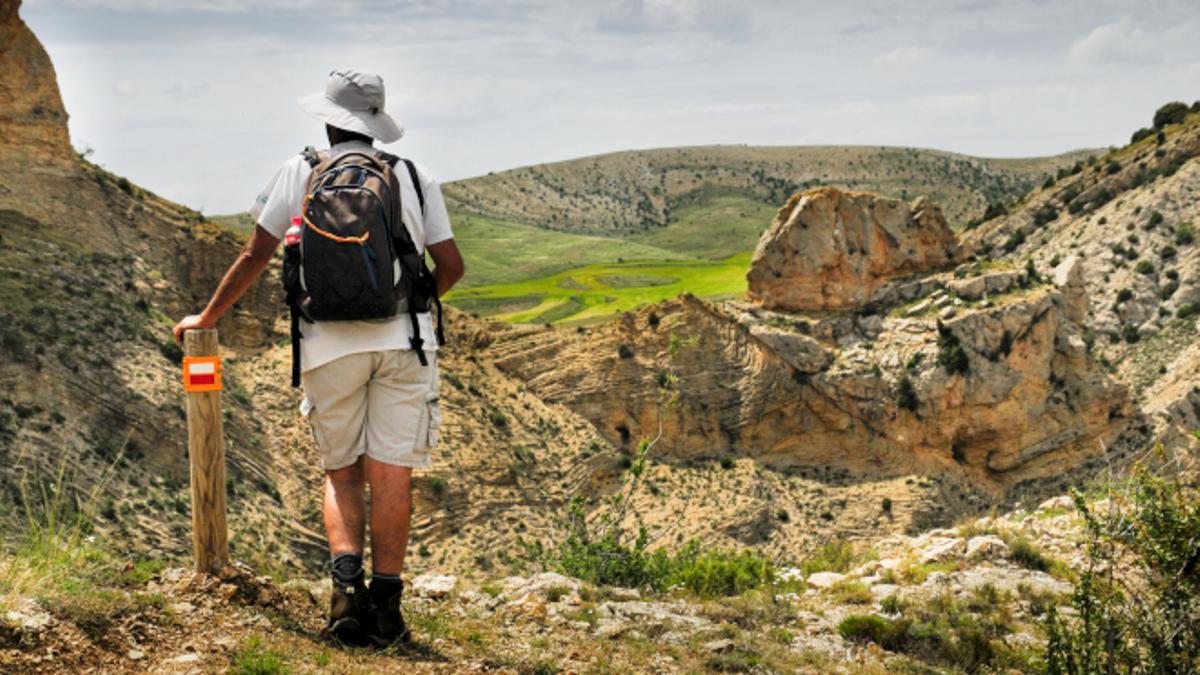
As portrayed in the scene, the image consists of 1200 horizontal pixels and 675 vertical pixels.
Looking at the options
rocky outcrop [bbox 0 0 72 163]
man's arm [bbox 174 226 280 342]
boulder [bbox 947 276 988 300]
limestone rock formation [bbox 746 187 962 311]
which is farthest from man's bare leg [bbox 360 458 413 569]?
boulder [bbox 947 276 988 300]

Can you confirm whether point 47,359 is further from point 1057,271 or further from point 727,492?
point 1057,271

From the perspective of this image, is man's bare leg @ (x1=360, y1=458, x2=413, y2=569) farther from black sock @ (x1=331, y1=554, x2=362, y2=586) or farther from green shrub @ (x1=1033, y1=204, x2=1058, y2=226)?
green shrub @ (x1=1033, y1=204, x2=1058, y2=226)

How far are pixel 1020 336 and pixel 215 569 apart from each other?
3547 cm

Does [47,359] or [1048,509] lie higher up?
[47,359]

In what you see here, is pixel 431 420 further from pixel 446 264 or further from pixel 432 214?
pixel 432 214

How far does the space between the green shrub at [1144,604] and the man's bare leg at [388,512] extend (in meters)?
4.19

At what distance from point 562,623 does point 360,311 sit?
10.3 ft

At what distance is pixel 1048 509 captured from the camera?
17.5 metres

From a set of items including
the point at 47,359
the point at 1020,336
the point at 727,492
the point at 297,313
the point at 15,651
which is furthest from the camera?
the point at 1020,336

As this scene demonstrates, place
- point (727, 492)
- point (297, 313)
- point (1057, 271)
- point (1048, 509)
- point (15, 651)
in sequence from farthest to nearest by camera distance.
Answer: point (1057, 271)
point (727, 492)
point (1048, 509)
point (297, 313)
point (15, 651)

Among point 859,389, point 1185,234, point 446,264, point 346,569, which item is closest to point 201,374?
point 346,569

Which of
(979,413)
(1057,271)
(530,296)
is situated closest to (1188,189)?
(1057,271)

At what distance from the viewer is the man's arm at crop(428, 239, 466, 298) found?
18.6ft

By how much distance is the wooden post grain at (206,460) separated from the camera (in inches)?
227
